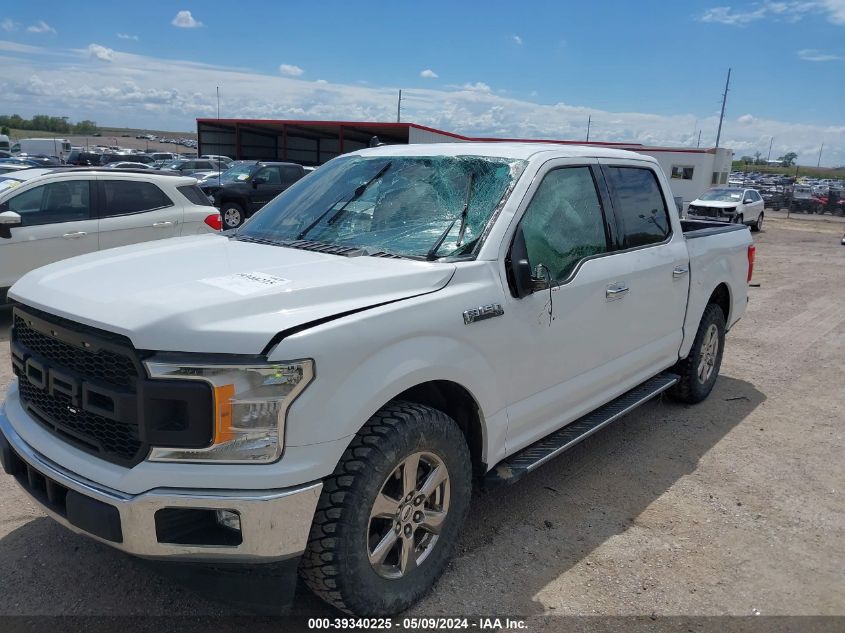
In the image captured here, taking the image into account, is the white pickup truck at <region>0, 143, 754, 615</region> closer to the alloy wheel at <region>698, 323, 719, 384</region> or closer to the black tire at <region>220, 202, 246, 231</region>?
the alloy wheel at <region>698, 323, 719, 384</region>

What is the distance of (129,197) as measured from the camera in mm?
8305

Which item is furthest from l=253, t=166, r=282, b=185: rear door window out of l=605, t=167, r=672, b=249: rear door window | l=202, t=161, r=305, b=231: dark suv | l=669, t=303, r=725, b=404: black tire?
l=605, t=167, r=672, b=249: rear door window

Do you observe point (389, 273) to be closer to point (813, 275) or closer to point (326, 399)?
point (326, 399)

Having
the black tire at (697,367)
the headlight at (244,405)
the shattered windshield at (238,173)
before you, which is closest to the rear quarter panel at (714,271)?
the black tire at (697,367)

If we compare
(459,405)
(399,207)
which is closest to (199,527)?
(459,405)

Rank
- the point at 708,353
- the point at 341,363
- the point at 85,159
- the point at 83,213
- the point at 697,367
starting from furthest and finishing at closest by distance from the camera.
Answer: the point at 85,159 → the point at 83,213 → the point at 708,353 → the point at 697,367 → the point at 341,363

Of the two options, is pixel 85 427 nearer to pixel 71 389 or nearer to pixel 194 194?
pixel 71 389

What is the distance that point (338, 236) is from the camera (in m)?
3.50

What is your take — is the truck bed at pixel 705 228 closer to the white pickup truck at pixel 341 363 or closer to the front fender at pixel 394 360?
the white pickup truck at pixel 341 363

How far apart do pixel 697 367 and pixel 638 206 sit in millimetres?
1656

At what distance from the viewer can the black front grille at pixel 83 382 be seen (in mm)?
2330

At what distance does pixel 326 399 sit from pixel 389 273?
0.70 metres

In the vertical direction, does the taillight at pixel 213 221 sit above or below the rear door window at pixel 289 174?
below

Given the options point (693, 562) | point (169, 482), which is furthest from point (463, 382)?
point (693, 562)
